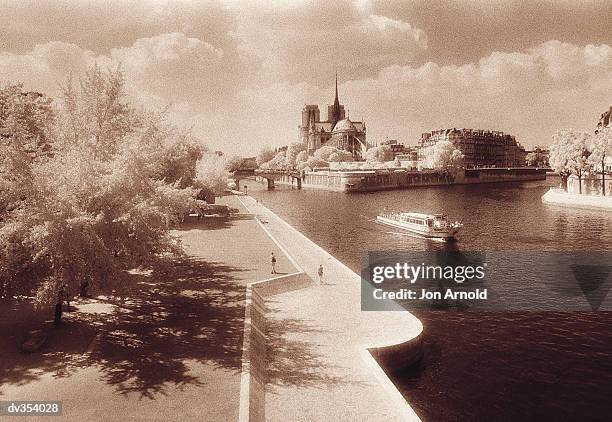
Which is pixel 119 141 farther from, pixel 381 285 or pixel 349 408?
pixel 381 285

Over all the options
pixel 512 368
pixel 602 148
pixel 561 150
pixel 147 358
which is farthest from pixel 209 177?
pixel 561 150

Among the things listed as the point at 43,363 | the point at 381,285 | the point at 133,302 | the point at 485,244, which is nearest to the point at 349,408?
the point at 43,363

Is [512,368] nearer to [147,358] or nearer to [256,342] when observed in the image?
[256,342]

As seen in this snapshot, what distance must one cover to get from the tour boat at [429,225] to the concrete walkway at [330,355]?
29960 mm


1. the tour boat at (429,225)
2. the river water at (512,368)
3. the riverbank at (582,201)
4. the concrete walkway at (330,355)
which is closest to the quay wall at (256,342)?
the concrete walkway at (330,355)

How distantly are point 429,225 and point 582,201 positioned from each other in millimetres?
47015

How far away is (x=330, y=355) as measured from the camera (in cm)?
2531

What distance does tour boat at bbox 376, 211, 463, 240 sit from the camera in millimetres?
66625

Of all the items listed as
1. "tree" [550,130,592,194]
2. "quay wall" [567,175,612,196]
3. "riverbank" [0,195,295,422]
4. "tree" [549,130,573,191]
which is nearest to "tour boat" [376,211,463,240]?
"riverbank" [0,195,295,422]

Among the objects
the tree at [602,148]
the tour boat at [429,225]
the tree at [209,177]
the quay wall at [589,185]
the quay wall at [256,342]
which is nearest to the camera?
the quay wall at [256,342]

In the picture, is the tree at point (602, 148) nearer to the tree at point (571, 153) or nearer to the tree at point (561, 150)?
the tree at point (571, 153)

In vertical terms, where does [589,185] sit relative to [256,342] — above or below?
above

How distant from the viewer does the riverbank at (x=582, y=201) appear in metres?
92.0

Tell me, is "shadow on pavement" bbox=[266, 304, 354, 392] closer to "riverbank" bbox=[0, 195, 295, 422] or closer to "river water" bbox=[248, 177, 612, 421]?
"riverbank" bbox=[0, 195, 295, 422]
